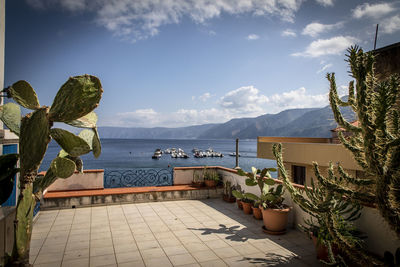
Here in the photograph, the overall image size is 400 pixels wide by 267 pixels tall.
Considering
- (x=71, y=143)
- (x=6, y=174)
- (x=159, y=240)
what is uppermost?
(x=71, y=143)

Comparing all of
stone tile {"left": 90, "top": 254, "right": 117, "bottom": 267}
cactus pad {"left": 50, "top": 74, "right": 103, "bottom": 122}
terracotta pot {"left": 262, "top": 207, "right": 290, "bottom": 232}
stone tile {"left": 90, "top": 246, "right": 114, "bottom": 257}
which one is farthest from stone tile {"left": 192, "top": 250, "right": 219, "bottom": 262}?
cactus pad {"left": 50, "top": 74, "right": 103, "bottom": 122}

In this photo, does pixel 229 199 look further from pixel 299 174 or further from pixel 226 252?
pixel 299 174

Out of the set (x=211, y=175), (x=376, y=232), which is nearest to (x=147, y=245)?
(x=376, y=232)

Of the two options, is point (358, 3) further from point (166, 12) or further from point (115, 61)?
point (115, 61)

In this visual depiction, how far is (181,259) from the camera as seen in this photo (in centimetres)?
386

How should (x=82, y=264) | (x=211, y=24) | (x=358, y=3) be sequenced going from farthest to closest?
(x=358, y=3) < (x=211, y=24) < (x=82, y=264)

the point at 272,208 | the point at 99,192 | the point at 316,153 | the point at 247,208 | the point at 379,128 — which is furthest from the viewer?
the point at 316,153

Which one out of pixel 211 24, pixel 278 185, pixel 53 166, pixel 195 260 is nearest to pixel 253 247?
pixel 195 260

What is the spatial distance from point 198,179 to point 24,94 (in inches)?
267

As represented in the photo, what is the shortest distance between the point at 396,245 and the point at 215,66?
1427 centimetres

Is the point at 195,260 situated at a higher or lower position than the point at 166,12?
lower

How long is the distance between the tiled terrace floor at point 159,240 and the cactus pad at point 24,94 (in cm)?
256

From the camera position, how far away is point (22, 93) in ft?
8.06

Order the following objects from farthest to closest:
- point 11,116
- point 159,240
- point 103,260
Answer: point 159,240
point 103,260
point 11,116
